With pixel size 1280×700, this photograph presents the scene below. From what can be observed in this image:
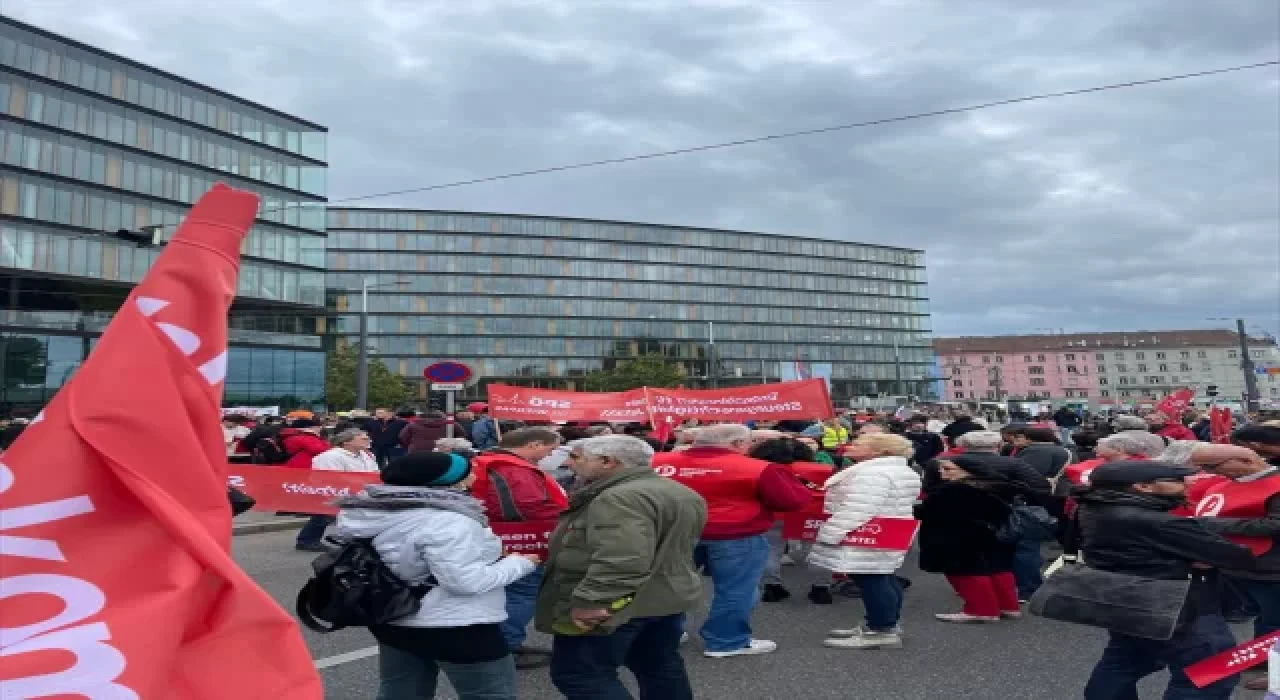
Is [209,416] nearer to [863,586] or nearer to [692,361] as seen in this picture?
[863,586]

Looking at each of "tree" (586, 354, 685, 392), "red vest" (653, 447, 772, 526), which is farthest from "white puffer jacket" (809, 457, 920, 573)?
"tree" (586, 354, 685, 392)

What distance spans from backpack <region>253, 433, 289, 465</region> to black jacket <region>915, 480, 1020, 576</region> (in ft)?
23.4

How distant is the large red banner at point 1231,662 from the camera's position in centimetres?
360

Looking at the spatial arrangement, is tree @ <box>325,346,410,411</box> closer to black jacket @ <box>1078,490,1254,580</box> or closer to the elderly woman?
the elderly woman

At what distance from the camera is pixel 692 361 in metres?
106

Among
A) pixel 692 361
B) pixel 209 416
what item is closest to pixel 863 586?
pixel 209 416

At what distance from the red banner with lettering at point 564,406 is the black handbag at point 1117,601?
30.1ft

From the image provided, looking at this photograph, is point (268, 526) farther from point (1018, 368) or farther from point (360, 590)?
point (1018, 368)

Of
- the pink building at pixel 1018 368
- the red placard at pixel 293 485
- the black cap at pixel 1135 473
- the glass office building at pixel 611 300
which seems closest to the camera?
the black cap at pixel 1135 473

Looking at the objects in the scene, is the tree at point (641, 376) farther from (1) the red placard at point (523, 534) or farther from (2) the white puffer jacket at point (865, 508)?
(1) the red placard at point (523, 534)

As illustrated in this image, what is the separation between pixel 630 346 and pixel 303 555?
92625mm

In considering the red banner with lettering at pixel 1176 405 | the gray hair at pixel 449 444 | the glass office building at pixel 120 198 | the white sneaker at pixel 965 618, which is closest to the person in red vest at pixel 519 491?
the gray hair at pixel 449 444

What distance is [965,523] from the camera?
662 cm

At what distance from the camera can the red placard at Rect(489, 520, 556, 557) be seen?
16.7ft
